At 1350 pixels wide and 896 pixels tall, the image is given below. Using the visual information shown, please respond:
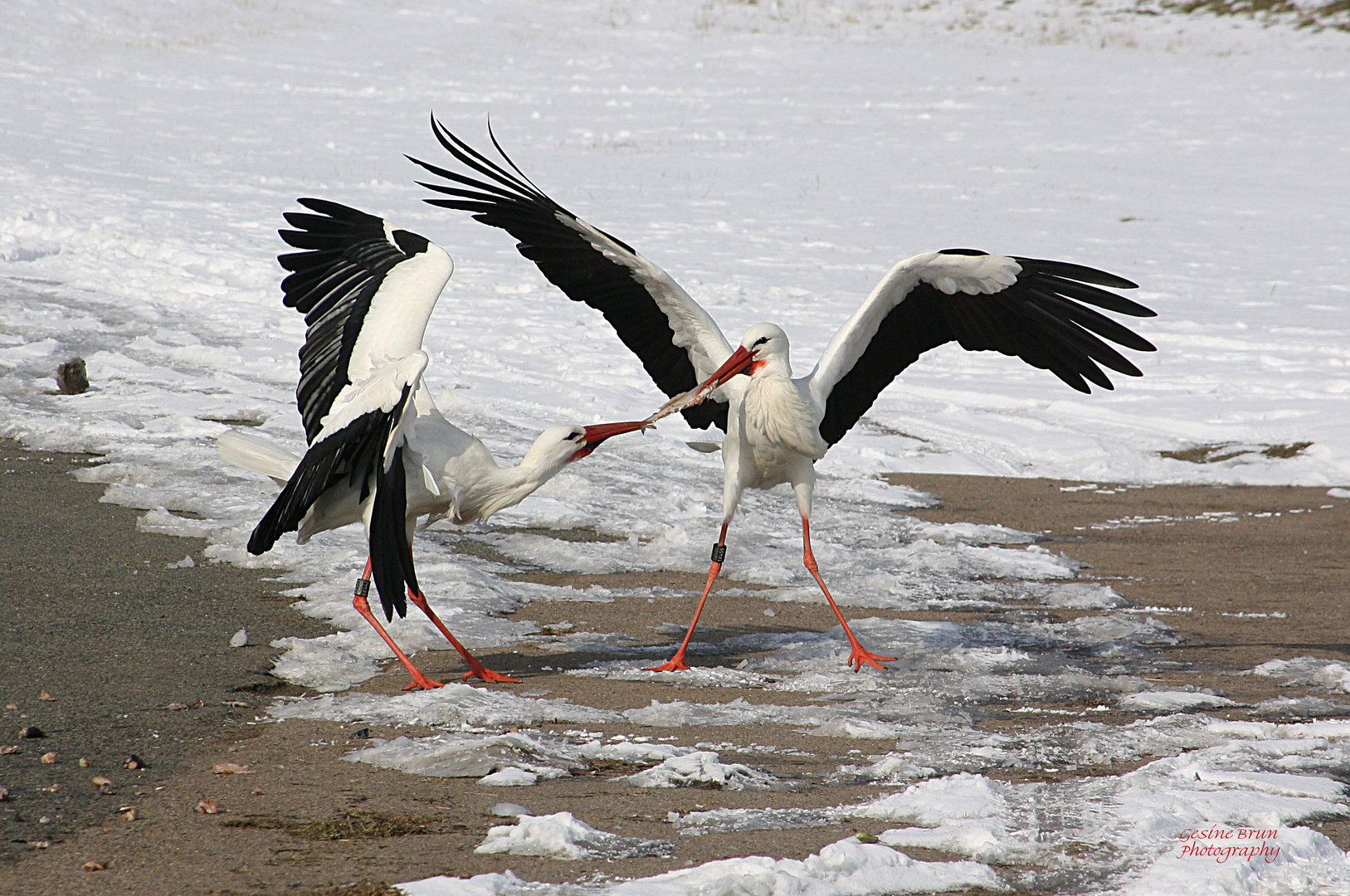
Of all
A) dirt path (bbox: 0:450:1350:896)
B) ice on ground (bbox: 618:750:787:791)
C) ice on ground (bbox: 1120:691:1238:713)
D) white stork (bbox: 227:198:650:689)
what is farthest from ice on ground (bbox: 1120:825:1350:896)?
white stork (bbox: 227:198:650:689)

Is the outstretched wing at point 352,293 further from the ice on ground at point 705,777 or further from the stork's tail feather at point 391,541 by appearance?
the ice on ground at point 705,777

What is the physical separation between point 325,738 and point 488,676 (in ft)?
3.22

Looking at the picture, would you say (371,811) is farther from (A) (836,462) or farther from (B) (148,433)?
(A) (836,462)

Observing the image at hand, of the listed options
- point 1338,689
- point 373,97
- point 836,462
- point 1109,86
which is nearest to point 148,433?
point 836,462

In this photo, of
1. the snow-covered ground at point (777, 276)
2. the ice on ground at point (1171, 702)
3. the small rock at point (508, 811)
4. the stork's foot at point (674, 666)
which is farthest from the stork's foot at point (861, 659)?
the small rock at point (508, 811)

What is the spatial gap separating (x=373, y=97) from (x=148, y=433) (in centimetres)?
1914

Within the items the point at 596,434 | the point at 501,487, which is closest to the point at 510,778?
the point at 501,487

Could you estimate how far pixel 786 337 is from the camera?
578cm

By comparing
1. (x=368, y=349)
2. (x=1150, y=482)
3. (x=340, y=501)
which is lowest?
(x=1150, y=482)

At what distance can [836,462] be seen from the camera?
1009 cm

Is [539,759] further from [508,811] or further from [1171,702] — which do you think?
[1171,702]

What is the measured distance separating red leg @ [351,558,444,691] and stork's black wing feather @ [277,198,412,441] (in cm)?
74

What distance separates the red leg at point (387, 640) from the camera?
475 centimetres

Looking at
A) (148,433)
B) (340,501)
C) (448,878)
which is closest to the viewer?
(448,878)
